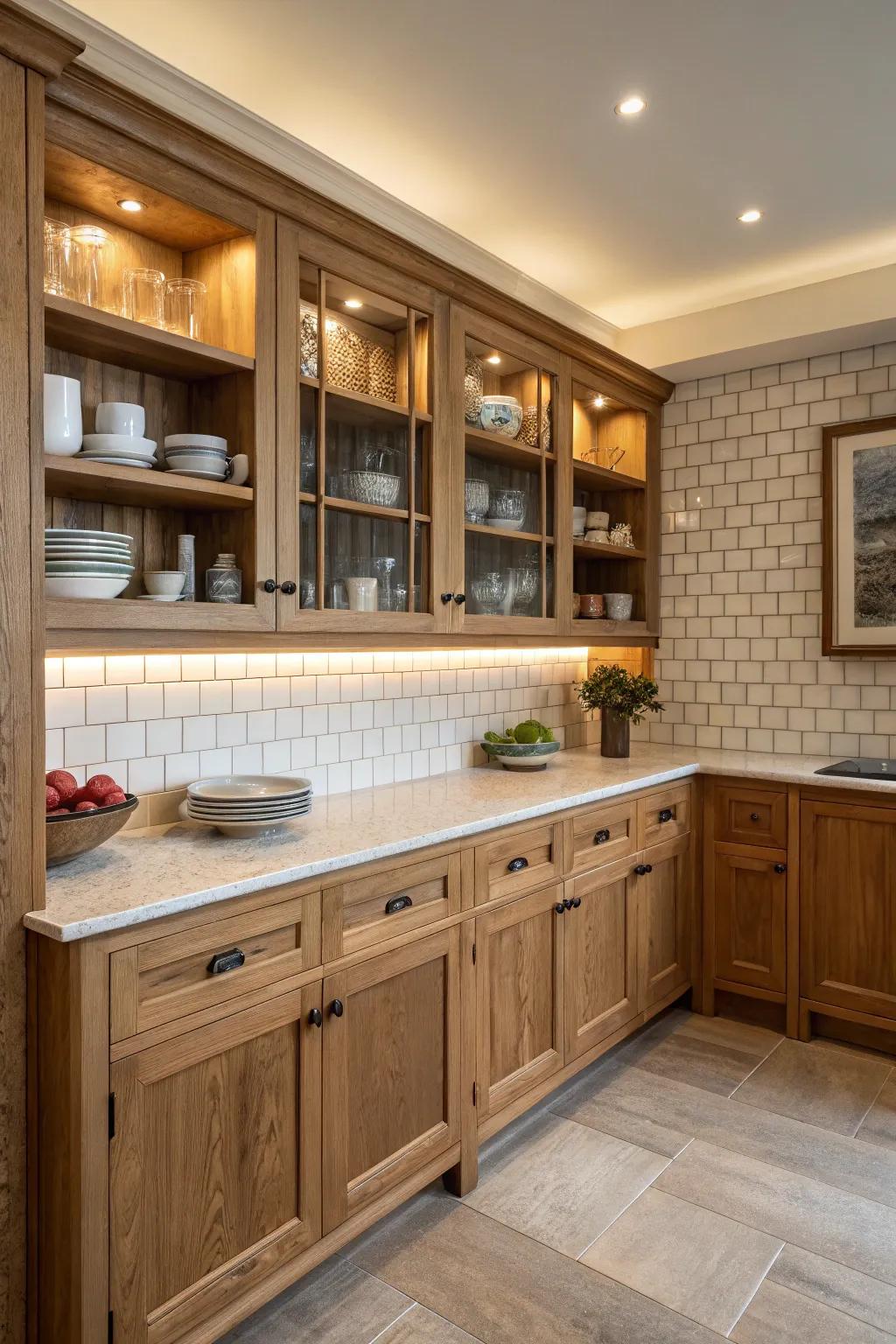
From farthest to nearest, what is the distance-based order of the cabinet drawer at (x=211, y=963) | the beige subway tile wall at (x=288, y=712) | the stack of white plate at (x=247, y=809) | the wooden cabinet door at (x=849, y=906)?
1. the wooden cabinet door at (x=849, y=906)
2. the beige subway tile wall at (x=288, y=712)
3. the stack of white plate at (x=247, y=809)
4. the cabinet drawer at (x=211, y=963)

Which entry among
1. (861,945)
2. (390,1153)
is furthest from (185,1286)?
(861,945)

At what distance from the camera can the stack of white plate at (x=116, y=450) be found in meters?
1.85

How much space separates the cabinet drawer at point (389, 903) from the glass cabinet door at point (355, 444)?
0.66 metres

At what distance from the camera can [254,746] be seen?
98.3 inches

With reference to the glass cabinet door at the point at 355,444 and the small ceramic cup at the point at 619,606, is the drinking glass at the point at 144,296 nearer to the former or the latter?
the glass cabinet door at the point at 355,444

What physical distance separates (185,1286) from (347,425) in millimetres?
1964

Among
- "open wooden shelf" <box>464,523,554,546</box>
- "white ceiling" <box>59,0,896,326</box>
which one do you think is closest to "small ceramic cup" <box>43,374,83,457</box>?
"white ceiling" <box>59,0,896,326</box>

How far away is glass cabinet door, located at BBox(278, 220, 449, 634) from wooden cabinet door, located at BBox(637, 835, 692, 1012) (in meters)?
1.26

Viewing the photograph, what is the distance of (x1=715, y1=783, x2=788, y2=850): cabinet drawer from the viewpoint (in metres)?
3.24

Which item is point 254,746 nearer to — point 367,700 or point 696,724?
point 367,700

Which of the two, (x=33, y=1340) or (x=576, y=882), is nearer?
(x=33, y=1340)

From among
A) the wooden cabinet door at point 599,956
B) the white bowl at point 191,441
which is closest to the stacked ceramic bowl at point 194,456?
the white bowl at point 191,441

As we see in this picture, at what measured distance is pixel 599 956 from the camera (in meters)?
2.88

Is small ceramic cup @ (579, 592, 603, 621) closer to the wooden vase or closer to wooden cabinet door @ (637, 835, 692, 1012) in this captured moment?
the wooden vase
